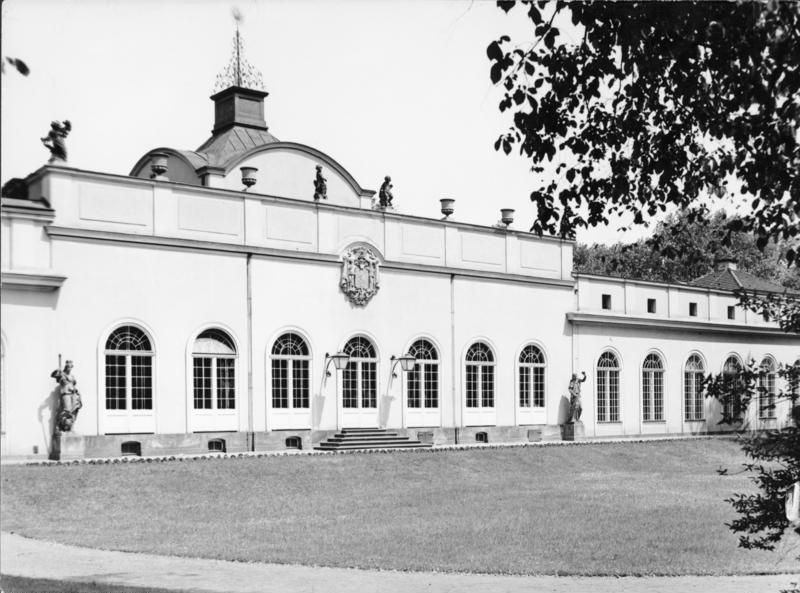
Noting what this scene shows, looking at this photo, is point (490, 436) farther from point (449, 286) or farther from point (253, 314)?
point (253, 314)

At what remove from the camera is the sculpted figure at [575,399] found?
127 ft

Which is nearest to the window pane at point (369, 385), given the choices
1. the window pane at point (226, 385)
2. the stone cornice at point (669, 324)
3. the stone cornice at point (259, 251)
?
the stone cornice at point (259, 251)

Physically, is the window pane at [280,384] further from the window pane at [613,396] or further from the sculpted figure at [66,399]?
the window pane at [613,396]

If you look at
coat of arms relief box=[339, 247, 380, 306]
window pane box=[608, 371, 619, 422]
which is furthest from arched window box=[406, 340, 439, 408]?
window pane box=[608, 371, 619, 422]

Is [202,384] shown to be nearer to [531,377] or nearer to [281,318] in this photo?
[281,318]

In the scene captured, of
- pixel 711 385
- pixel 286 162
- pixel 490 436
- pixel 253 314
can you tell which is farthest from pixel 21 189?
pixel 711 385

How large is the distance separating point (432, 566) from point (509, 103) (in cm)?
593

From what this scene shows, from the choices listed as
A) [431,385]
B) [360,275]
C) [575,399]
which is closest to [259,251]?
[360,275]

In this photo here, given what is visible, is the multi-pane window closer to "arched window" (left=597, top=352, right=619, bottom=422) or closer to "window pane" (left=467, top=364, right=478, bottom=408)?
"window pane" (left=467, top=364, right=478, bottom=408)

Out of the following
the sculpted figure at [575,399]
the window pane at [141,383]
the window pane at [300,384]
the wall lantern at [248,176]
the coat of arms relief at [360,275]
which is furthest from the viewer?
the sculpted figure at [575,399]

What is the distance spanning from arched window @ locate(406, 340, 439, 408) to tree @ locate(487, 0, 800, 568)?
880 inches

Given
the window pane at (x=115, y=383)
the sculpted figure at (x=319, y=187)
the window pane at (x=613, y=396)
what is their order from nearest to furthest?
1. the window pane at (x=115, y=383)
2. the sculpted figure at (x=319, y=187)
3. the window pane at (x=613, y=396)

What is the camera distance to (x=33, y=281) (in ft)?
85.4

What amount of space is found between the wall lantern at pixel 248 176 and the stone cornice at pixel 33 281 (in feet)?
24.1
